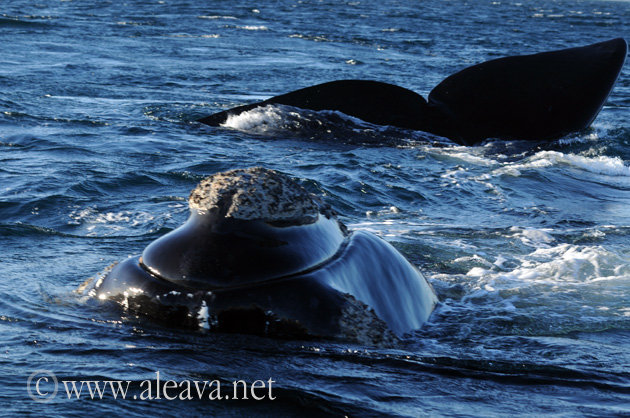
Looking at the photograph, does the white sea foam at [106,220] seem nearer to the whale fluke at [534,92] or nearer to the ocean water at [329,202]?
the ocean water at [329,202]

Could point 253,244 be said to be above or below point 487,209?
above

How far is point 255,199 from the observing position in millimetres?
4078

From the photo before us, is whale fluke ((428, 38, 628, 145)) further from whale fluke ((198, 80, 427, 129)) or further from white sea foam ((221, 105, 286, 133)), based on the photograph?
white sea foam ((221, 105, 286, 133))

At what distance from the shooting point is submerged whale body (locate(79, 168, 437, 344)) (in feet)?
13.1

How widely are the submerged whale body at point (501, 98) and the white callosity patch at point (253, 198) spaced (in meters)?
5.79

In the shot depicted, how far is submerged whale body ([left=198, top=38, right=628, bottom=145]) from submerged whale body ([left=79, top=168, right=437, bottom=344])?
576 centimetres

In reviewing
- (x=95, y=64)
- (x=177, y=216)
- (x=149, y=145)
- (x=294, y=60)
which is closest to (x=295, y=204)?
(x=177, y=216)

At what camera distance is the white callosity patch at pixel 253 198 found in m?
4.06

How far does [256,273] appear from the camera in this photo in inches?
157

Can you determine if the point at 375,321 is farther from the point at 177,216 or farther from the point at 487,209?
the point at 487,209

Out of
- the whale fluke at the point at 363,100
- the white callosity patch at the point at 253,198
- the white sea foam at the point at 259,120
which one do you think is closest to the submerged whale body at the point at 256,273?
the white callosity patch at the point at 253,198

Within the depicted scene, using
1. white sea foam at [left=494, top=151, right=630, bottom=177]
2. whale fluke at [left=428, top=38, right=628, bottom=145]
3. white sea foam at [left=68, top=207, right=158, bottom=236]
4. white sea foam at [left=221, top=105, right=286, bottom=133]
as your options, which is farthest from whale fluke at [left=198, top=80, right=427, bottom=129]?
white sea foam at [left=68, top=207, right=158, bottom=236]

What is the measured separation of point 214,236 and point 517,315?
6.29 ft

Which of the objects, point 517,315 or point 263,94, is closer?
point 517,315
